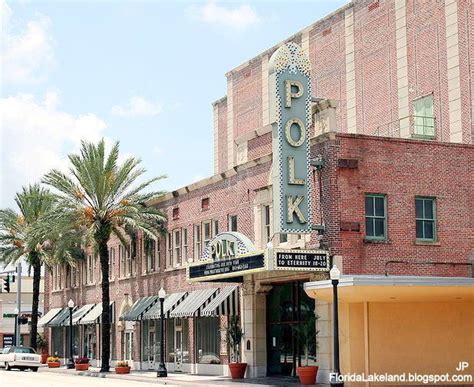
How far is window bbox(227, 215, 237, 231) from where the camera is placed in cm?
4400

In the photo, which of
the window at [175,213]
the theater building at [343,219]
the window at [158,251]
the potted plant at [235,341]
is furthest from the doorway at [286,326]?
the window at [158,251]

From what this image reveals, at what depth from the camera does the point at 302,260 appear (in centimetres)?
3506

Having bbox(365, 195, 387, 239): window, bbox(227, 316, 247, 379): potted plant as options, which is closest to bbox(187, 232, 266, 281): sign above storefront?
bbox(227, 316, 247, 379): potted plant

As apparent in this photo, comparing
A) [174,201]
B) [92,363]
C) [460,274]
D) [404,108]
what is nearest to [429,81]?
[404,108]

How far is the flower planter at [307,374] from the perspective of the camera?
117 feet

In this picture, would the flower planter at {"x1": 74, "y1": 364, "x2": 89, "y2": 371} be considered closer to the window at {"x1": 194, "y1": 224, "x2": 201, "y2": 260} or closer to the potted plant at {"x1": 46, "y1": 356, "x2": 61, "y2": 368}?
the potted plant at {"x1": 46, "y1": 356, "x2": 61, "y2": 368}

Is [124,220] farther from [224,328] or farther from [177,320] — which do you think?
→ [224,328]

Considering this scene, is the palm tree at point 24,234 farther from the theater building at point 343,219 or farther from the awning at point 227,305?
the awning at point 227,305

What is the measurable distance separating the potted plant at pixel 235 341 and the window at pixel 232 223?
415cm

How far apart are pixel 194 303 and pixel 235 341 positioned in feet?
14.2

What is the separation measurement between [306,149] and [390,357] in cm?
840

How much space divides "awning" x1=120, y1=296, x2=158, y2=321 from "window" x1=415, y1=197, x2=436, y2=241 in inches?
763

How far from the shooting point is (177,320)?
50.5 m

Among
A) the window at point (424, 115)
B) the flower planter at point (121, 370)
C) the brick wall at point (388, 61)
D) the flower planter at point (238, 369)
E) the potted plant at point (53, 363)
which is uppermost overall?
the brick wall at point (388, 61)
